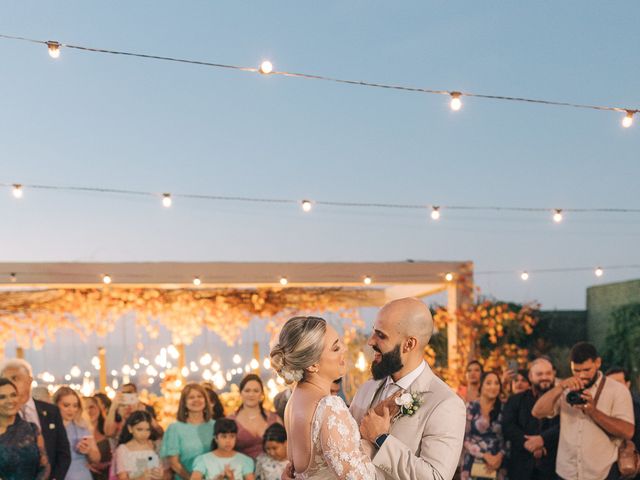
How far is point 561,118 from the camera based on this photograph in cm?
1171

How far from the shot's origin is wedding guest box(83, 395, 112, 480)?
609 cm

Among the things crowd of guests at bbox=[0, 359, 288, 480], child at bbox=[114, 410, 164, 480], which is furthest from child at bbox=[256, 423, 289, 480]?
child at bbox=[114, 410, 164, 480]

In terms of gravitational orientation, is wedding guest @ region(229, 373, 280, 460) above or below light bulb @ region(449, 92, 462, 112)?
below

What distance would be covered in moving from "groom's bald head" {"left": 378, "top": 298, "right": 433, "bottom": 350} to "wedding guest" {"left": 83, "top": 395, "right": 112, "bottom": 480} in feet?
12.6

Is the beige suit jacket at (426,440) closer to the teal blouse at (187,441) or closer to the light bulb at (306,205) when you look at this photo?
the teal blouse at (187,441)

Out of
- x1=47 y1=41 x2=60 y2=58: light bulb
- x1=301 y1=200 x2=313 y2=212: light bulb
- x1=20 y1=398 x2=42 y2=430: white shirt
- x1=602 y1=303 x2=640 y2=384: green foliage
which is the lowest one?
x1=20 y1=398 x2=42 y2=430: white shirt

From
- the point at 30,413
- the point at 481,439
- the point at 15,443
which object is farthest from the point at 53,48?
the point at 481,439

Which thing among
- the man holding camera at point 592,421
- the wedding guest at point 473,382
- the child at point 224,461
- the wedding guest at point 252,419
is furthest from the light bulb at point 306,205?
the man holding camera at point 592,421

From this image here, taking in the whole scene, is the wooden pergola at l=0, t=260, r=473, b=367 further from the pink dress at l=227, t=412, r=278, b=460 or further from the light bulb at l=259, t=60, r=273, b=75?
the light bulb at l=259, t=60, r=273, b=75

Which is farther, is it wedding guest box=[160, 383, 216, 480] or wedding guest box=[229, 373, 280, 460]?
wedding guest box=[229, 373, 280, 460]

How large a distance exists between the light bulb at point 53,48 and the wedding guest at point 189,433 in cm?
240

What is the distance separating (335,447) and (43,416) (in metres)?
2.84

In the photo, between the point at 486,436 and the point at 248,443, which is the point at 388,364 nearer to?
the point at 248,443

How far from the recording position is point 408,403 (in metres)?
2.75
